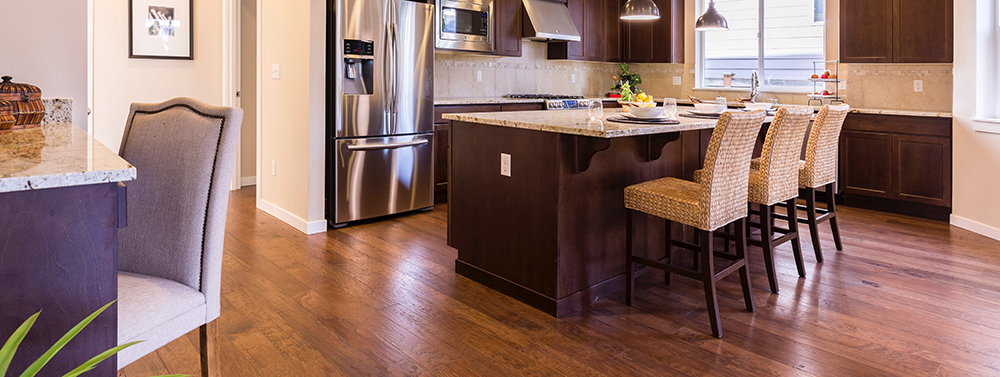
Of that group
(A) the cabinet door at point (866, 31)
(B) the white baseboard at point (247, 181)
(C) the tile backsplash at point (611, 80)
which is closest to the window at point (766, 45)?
(C) the tile backsplash at point (611, 80)

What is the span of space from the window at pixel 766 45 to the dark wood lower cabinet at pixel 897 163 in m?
0.97

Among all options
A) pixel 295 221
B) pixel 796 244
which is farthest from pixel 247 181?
pixel 796 244

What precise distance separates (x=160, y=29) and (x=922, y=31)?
5918 mm

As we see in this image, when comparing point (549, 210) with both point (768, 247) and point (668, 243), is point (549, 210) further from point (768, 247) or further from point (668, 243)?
point (768, 247)

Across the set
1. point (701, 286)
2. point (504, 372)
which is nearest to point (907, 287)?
point (701, 286)

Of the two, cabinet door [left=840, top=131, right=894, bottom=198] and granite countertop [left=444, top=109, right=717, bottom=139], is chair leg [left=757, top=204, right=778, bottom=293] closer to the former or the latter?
granite countertop [left=444, top=109, right=717, bottom=139]

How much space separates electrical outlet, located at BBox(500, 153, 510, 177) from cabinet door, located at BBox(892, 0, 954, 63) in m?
3.53

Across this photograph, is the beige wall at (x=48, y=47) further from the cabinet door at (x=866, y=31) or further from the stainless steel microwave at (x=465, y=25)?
the cabinet door at (x=866, y=31)

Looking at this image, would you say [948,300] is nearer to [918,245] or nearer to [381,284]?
[918,245]

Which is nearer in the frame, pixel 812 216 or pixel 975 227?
pixel 812 216

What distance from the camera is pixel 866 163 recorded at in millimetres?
4758

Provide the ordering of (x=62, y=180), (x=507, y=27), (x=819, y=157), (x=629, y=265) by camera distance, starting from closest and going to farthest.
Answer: (x=62, y=180), (x=629, y=265), (x=819, y=157), (x=507, y=27)

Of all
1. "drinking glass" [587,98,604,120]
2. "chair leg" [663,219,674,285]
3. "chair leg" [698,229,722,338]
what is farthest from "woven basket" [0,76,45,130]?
"chair leg" [663,219,674,285]

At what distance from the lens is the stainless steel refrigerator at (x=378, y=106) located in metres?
3.99
